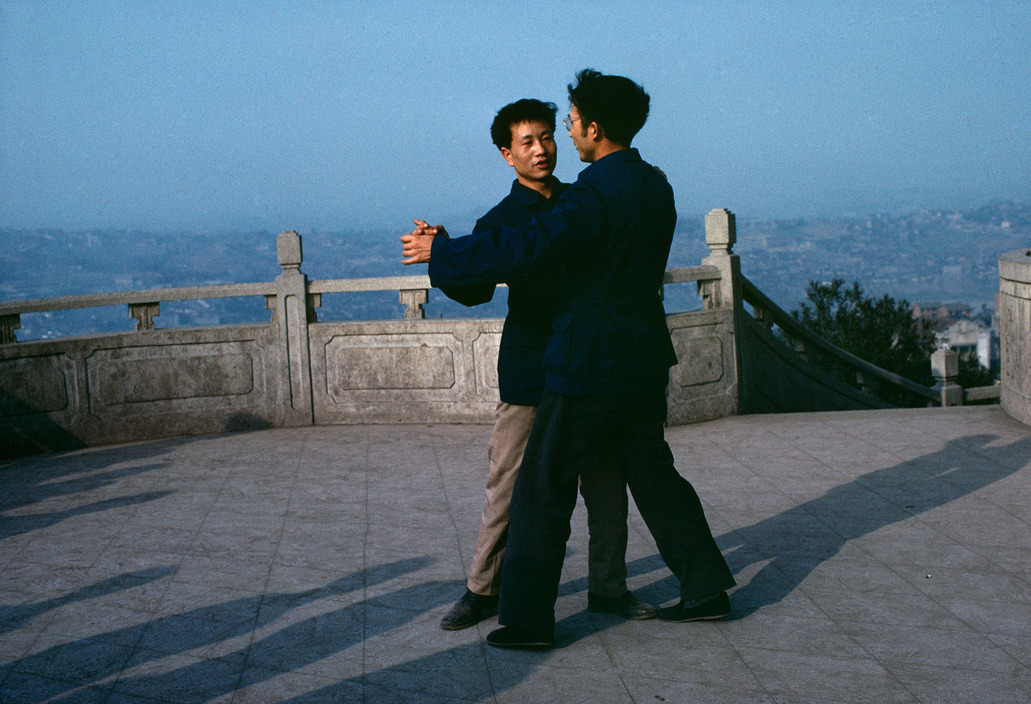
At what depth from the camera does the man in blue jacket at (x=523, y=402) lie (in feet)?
11.2

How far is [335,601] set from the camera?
394 centimetres

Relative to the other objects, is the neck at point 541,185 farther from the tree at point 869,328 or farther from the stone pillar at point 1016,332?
the tree at point 869,328

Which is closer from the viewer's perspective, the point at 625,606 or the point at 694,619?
the point at 694,619

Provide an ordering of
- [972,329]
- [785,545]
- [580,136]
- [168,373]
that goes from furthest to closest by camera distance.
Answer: [972,329], [168,373], [785,545], [580,136]

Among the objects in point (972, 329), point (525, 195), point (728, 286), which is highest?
point (525, 195)

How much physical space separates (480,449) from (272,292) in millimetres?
2486

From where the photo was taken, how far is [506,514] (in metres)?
3.50

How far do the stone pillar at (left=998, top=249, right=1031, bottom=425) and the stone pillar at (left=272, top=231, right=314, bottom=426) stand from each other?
18.9 feet

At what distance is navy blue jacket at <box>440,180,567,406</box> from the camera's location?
3.39 m

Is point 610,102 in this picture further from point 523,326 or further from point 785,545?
point 785,545

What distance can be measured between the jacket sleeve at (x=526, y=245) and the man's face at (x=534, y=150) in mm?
367

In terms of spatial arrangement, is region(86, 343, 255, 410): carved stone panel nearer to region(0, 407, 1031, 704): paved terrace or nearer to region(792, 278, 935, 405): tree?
region(0, 407, 1031, 704): paved terrace

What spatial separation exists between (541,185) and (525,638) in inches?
64.7

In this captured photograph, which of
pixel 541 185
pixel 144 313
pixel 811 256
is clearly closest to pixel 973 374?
pixel 144 313
